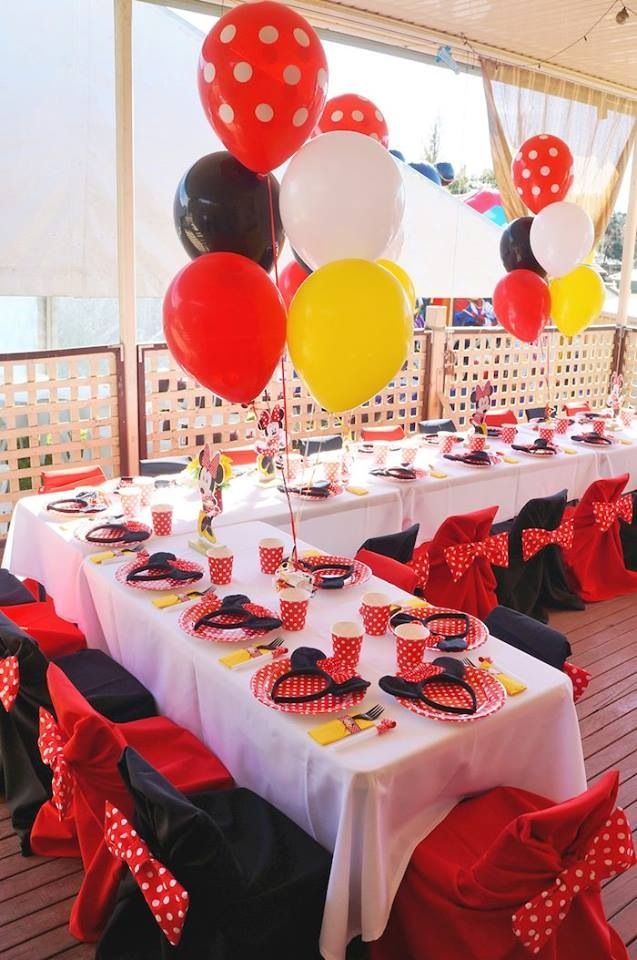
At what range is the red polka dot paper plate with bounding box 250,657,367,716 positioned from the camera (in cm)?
227

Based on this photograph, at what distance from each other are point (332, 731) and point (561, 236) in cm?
397

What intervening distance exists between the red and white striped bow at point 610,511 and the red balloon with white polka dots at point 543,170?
2.11 m

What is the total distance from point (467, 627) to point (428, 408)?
5032 millimetres

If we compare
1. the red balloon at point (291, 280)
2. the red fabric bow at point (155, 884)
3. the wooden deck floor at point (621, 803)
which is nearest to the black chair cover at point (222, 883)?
the red fabric bow at point (155, 884)

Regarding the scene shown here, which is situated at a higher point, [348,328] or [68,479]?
[348,328]

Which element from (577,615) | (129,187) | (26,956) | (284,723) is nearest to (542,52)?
(129,187)

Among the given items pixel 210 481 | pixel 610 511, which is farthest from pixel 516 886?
pixel 610 511

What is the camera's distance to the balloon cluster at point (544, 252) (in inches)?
205

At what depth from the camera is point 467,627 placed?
271 centimetres

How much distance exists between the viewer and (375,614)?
2703 millimetres

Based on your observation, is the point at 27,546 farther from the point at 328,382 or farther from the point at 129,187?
the point at 129,187

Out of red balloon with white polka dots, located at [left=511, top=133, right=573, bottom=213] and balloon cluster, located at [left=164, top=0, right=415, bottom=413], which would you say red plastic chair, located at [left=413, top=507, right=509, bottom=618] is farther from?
red balloon with white polka dots, located at [left=511, top=133, right=573, bottom=213]

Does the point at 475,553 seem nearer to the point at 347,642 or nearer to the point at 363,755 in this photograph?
the point at 347,642

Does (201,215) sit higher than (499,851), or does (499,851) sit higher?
(201,215)
